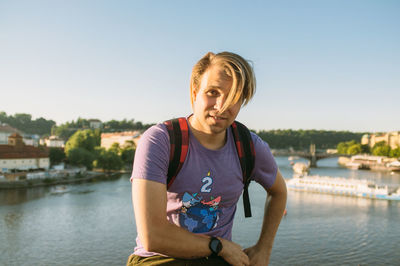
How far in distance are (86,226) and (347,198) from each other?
42.8 ft

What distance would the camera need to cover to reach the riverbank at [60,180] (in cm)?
1953

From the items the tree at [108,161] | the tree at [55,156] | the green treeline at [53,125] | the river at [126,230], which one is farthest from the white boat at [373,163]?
the green treeline at [53,125]

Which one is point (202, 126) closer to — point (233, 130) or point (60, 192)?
point (233, 130)

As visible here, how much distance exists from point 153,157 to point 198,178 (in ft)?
0.40

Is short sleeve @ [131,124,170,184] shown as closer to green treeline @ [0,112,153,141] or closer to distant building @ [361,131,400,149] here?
distant building @ [361,131,400,149]

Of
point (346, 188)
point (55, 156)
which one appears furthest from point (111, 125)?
point (346, 188)

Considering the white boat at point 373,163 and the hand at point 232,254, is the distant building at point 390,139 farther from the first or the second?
the hand at point 232,254

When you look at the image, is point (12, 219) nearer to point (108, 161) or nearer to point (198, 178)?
point (108, 161)

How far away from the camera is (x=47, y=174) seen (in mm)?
22516

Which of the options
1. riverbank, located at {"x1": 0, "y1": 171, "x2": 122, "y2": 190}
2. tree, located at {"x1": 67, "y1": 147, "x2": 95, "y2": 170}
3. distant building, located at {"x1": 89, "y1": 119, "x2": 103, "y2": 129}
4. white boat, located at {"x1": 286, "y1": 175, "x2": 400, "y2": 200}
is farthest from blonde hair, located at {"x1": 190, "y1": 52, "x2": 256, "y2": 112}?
distant building, located at {"x1": 89, "y1": 119, "x2": 103, "y2": 129}

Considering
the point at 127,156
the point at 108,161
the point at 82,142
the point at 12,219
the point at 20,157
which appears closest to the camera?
the point at 12,219

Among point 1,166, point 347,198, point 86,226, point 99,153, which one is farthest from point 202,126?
point 99,153

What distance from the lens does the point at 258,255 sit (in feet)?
2.98

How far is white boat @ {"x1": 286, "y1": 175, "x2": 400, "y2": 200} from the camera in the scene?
18.4 metres
